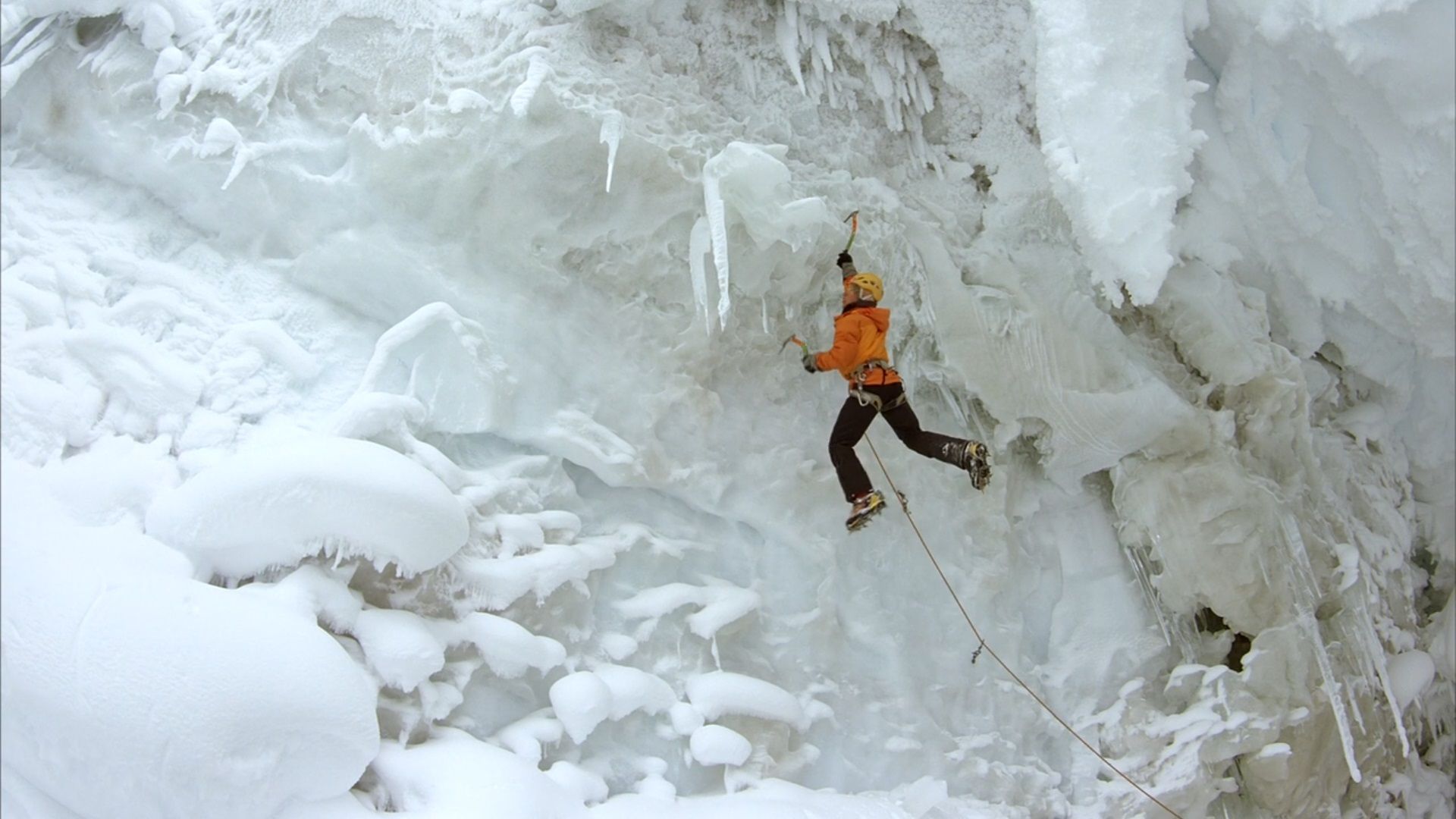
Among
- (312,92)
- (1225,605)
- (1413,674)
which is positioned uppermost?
(312,92)

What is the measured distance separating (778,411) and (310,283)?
5.73ft

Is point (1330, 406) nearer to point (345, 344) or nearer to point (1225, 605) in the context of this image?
point (1225, 605)

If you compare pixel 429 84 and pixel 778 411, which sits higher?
pixel 429 84

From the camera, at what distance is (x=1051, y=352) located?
417 cm

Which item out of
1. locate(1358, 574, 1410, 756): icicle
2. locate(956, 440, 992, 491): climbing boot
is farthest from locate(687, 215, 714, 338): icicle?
locate(1358, 574, 1410, 756): icicle

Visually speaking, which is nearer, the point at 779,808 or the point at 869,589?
the point at 779,808

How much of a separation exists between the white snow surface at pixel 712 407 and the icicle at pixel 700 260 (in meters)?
0.02

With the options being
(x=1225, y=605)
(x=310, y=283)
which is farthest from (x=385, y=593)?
(x=1225, y=605)

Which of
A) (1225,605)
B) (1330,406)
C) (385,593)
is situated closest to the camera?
(385,593)

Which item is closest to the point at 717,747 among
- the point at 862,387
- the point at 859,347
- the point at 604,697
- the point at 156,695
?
the point at 604,697

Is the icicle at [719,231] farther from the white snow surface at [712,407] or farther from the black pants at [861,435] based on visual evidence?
the black pants at [861,435]

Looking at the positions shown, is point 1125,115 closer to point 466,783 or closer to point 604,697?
point 604,697

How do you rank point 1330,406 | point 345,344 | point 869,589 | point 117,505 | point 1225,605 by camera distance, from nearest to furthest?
point 117,505 < point 345,344 < point 869,589 < point 1225,605 < point 1330,406

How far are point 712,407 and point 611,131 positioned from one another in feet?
3.41
